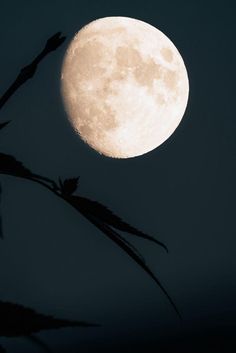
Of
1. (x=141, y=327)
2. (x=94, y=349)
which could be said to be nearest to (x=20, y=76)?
(x=141, y=327)

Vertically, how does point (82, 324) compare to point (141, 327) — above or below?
below

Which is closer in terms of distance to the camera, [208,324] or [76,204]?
[76,204]

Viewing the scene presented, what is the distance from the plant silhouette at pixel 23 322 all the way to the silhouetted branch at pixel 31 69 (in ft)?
1.09

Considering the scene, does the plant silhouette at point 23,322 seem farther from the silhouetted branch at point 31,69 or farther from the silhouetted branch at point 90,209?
the silhouetted branch at point 31,69

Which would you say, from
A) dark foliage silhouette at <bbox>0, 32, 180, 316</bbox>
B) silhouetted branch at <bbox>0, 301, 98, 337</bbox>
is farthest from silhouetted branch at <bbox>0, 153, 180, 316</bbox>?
silhouetted branch at <bbox>0, 301, 98, 337</bbox>

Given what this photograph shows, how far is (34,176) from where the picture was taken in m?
0.94

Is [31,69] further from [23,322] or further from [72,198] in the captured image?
[23,322]

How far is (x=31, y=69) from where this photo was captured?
939 millimetres

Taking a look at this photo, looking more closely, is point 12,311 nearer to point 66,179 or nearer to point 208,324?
point 66,179

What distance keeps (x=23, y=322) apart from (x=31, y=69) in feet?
1.27

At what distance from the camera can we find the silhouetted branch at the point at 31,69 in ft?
2.92

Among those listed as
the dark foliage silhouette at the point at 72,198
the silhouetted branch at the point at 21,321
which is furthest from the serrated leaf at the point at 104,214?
the silhouetted branch at the point at 21,321

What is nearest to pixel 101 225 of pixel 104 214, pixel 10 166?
pixel 104 214

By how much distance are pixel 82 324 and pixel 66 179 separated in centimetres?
37
